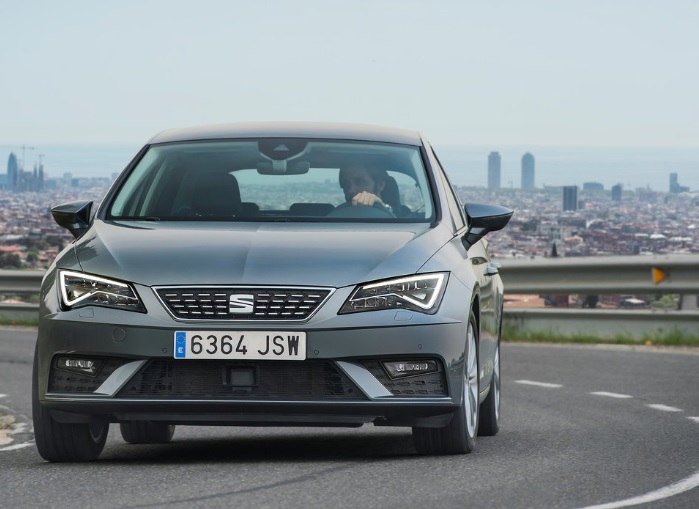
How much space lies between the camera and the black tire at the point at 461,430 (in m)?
7.13

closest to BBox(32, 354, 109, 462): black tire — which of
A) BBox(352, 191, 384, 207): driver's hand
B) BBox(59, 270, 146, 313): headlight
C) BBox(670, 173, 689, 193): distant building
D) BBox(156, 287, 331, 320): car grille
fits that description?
BBox(59, 270, 146, 313): headlight

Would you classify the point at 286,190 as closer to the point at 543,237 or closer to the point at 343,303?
the point at 343,303

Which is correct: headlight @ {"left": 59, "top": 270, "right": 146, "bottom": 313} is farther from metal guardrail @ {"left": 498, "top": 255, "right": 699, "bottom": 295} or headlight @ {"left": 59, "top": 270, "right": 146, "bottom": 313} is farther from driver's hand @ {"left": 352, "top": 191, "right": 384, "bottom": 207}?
metal guardrail @ {"left": 498, "top": 255, "right": 699, "bottom": 295}

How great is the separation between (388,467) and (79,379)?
133 centimetres

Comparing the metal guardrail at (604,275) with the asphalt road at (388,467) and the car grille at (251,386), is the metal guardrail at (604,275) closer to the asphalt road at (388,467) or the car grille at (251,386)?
the asphalt road at (388,467)

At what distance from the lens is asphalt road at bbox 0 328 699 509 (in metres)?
6.02

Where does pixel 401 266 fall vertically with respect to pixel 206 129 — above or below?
below

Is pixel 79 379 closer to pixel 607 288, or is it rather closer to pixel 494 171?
pixel 607 288

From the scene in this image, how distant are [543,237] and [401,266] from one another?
1655cm

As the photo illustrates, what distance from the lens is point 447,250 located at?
23.9ft

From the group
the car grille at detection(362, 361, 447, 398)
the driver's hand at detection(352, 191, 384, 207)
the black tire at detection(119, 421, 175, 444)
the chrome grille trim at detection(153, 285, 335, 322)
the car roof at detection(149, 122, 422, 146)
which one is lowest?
the black tire at detection(119, 421, 175, 444)

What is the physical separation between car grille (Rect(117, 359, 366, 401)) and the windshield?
1116 mm

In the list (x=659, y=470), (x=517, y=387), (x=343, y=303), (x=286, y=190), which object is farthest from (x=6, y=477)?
(x=517, y=387)

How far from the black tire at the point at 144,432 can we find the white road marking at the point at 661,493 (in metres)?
2.87
